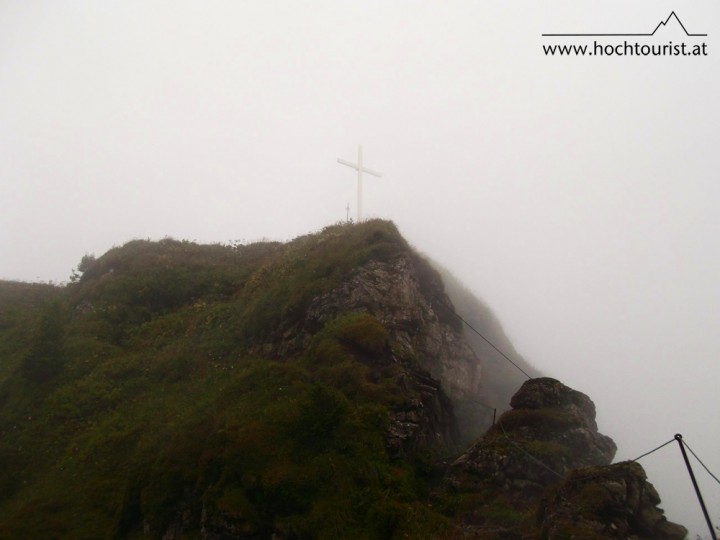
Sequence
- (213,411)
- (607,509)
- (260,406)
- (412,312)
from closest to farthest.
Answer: (607,509) → (260,406) → (213,411) → (412,312)

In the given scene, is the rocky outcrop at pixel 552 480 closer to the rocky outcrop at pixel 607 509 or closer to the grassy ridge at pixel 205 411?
the rocky outcrop at pixel 607 509

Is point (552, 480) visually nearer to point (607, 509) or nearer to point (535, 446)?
point (535, 446)

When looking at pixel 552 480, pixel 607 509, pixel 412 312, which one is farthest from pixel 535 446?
pixel 412 312

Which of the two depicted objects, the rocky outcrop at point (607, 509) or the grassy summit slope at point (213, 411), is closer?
the rocky outcrop at point (607, 509)

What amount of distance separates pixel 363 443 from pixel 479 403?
52.4 ft

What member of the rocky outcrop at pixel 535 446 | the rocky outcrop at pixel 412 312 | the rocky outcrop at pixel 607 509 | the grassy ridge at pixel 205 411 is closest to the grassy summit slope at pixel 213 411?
the grassy ridge at pixel 205 411

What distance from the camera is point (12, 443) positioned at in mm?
A: 21656

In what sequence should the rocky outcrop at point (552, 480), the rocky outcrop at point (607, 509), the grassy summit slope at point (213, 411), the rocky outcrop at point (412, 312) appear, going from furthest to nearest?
the rocky outcrop at point (412, 312) → the grassy summit slope at point (213, 411) → the rocky outcrop at point (552, 480) → the rocky outcrop at point (607, 509)

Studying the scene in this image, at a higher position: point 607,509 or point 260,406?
point 260,406

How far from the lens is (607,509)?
13547 millimetres

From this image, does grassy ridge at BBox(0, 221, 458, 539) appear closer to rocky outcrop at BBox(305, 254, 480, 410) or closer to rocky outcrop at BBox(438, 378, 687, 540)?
rocky outcrop at BBox(305, 254, 480, 410)

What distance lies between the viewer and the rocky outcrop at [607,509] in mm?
13023

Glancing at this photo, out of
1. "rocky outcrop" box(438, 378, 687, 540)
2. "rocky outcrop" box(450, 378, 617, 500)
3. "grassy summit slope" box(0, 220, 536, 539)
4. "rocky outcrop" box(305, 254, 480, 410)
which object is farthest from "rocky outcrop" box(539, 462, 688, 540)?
"rocky outcrop" box(305, 254, 480, 410)

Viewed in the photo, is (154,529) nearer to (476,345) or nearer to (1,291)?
(476,345)
